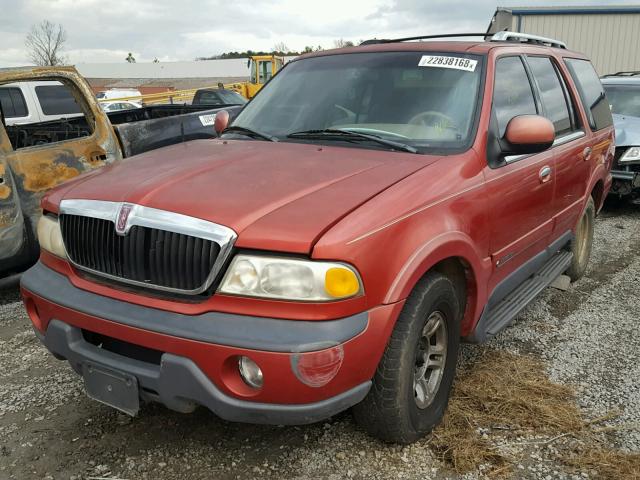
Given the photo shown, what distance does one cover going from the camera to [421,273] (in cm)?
240

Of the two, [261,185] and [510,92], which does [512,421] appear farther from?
[510,92]

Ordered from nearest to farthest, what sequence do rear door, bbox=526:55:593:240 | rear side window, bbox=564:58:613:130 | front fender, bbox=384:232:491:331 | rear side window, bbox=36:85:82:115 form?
front fender, bbox=384:232:491:331, rear door, bbox=526:55:593:240, rear side window, bbox=564:58:613:130, rear side window, bbox=36:85:82:115

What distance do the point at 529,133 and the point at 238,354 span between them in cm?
187

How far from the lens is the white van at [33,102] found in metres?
9.76

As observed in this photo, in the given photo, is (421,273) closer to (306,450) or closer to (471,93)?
(306,450)

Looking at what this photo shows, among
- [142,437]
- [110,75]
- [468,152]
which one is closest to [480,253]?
[468,152]

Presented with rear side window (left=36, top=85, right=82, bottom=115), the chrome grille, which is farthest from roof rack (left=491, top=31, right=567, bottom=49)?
rear side window (left=36, top=85, right=82, bottom=115)

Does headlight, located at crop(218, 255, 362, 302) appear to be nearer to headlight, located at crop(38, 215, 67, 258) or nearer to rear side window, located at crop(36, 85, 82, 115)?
headlight, located at crop(38, 215, 67, 258)

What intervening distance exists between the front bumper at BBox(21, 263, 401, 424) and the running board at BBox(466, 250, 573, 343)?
1.01 m

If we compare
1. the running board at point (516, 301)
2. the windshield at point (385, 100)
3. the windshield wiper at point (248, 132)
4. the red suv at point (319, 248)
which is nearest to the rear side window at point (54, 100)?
the windshield wiper at point (248, 132)

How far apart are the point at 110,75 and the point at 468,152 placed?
63725mm

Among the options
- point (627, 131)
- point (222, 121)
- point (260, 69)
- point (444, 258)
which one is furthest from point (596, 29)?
point (444, 258)

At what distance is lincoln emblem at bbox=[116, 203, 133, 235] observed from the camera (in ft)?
7.65

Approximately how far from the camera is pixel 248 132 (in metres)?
3.50
